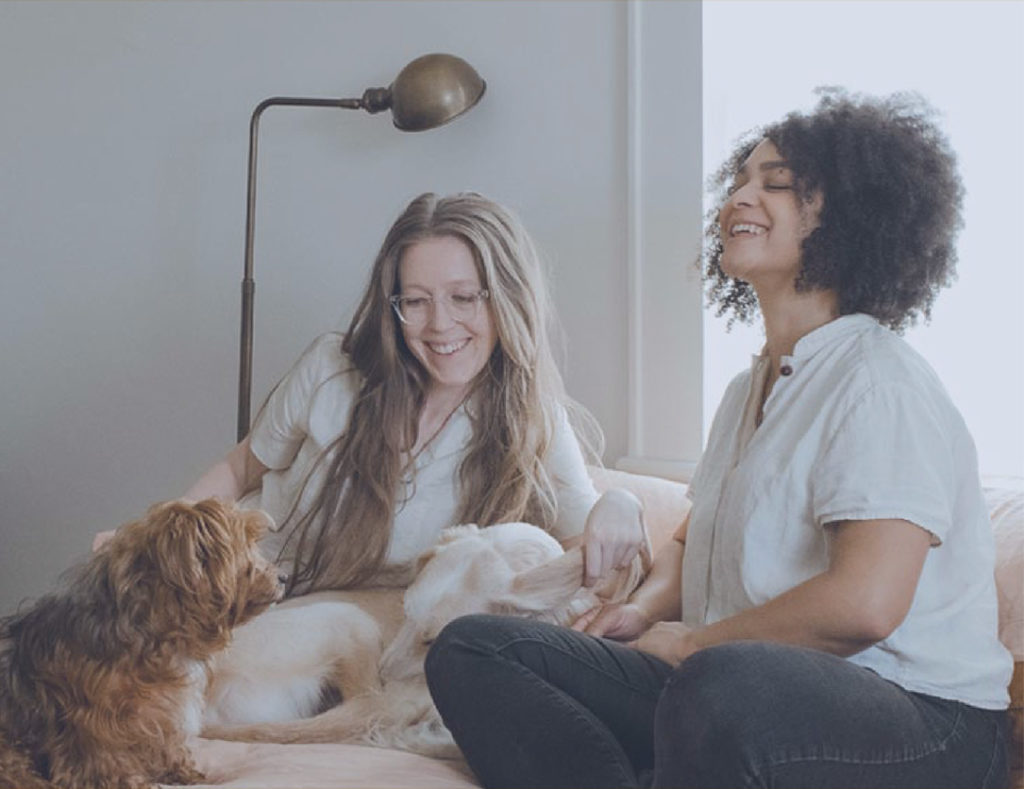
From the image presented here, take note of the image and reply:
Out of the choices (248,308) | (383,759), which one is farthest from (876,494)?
(248,308)

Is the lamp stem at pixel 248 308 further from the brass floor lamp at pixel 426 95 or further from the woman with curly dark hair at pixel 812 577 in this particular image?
the woman with curly dark hair at pixel 812 577

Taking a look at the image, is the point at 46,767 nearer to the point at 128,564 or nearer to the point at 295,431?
the point at 128,564

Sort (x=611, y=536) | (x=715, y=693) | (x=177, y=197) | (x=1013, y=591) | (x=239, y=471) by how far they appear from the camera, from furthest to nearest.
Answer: (x=177, y=197) < (x=239, y=471) < (x=611, y=536) < (x=1013, y=591) < (x=715, y=693)

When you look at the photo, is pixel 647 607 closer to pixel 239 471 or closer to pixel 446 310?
pixel 446 310

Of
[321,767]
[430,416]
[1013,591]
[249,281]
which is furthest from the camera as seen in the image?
[249,281]

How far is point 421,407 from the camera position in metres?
2.40

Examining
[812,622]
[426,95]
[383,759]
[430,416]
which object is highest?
[426,95]

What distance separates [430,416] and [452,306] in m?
0.23

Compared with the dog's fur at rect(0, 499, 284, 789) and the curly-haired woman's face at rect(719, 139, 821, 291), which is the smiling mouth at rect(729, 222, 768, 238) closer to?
the curly-haired woman's face at rect(719, 139, 821, 291)

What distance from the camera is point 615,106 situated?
2.97 metres

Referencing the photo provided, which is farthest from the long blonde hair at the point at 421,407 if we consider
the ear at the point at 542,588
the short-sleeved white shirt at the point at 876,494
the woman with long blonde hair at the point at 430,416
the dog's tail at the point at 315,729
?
the short-sleeved white shirt at the point at 876,494

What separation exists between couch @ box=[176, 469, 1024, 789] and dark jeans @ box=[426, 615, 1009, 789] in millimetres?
84

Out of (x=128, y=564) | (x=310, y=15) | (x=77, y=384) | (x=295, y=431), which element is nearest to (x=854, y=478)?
(x=128, y=564)

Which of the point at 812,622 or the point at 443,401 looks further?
the point at 443,401
